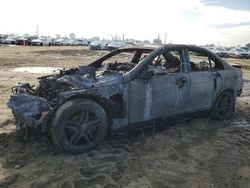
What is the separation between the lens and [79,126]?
4875 mm

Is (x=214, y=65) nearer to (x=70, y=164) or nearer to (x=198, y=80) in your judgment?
(x=198, y=80)

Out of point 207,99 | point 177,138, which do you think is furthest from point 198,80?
point 177,138

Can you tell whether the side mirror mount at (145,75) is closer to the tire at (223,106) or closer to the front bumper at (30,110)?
the front bumper at (30,110)

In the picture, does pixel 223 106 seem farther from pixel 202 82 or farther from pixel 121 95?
pixel 121 95

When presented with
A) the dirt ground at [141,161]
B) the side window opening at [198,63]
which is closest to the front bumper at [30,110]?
the dirt ground at [141,161]

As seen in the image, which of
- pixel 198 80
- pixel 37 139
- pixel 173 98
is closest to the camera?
pixel 37 139

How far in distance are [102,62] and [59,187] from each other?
3.51m

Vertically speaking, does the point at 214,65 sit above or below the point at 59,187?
above

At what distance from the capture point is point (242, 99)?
31.8 feet

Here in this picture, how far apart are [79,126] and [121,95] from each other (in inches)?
32.7

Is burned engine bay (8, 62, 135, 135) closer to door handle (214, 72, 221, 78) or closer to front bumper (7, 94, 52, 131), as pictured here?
front bumper (7, 94, 52, 131)

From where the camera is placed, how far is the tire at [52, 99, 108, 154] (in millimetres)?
4707

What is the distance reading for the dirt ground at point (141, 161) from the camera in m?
4.22

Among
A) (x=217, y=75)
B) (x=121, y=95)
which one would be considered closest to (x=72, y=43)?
(x=217, y=75)
